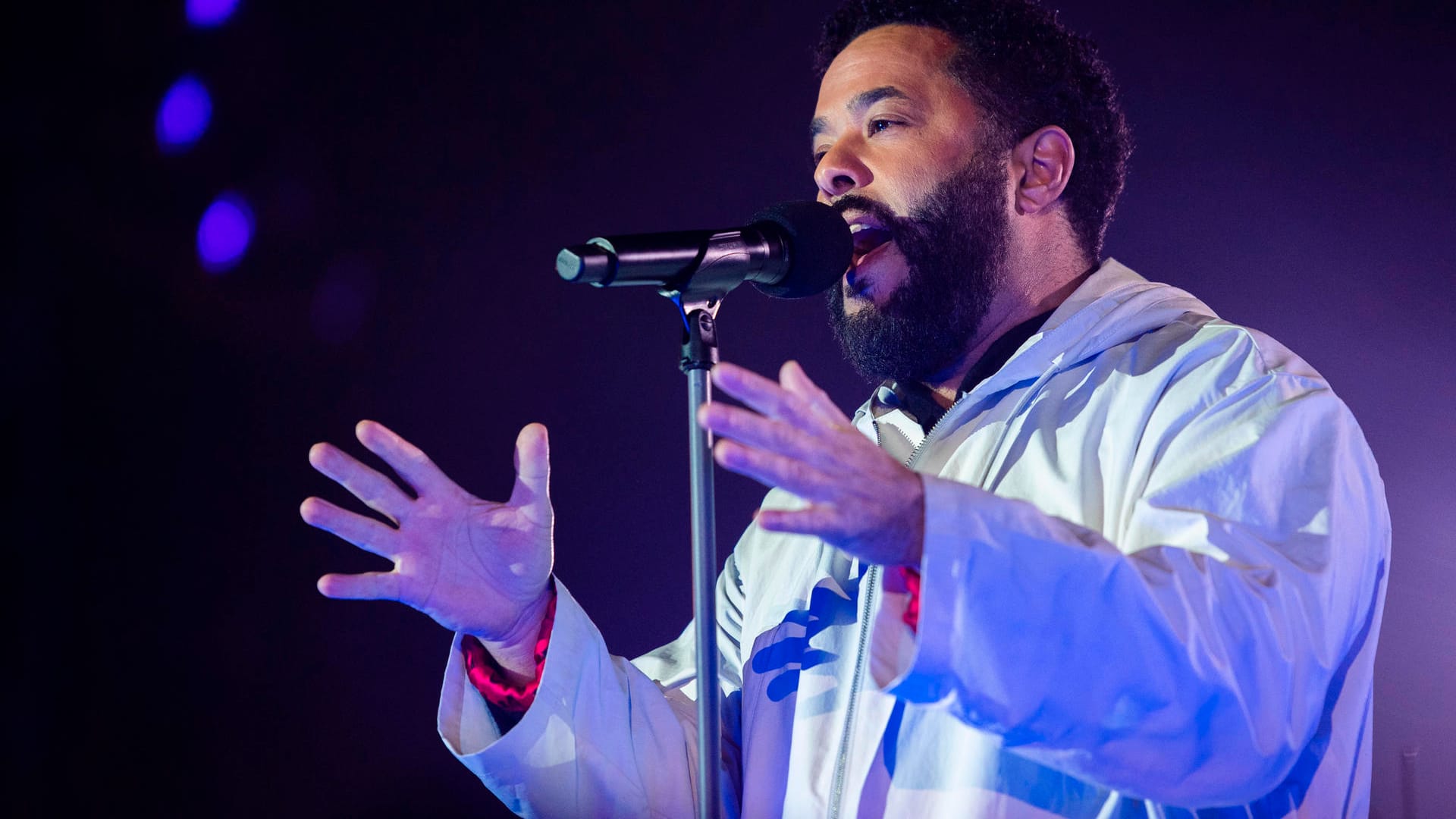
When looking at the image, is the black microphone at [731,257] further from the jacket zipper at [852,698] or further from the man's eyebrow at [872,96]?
the man's eyebrow at [872,96]

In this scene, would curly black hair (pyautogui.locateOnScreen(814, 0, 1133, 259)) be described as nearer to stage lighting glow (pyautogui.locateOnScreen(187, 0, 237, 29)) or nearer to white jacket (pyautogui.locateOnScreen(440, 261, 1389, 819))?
white jacket (pyautogui.locateOnScreen(440, 261, 1389, 819))

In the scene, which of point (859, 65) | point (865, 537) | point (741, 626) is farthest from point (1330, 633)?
point (859, 65)

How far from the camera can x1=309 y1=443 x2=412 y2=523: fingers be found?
1.45 m

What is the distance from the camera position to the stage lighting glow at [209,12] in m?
2.46

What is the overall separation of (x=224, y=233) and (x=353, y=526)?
4.22 ft

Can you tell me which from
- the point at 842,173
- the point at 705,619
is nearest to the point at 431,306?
the point at 842,173

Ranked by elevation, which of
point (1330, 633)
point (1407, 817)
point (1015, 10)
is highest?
point (1015, 10)

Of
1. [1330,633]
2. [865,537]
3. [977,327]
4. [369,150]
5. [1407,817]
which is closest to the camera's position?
[865,537]

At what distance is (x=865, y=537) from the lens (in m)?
1.02

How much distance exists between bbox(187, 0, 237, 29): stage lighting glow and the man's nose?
1.43 metres

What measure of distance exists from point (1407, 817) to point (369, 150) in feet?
8.92

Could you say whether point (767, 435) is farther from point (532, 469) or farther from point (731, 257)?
point (532, 469)

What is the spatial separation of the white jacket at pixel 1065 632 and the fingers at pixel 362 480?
26 cm

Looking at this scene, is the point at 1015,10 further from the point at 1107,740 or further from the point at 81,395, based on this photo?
the point at 81,395
